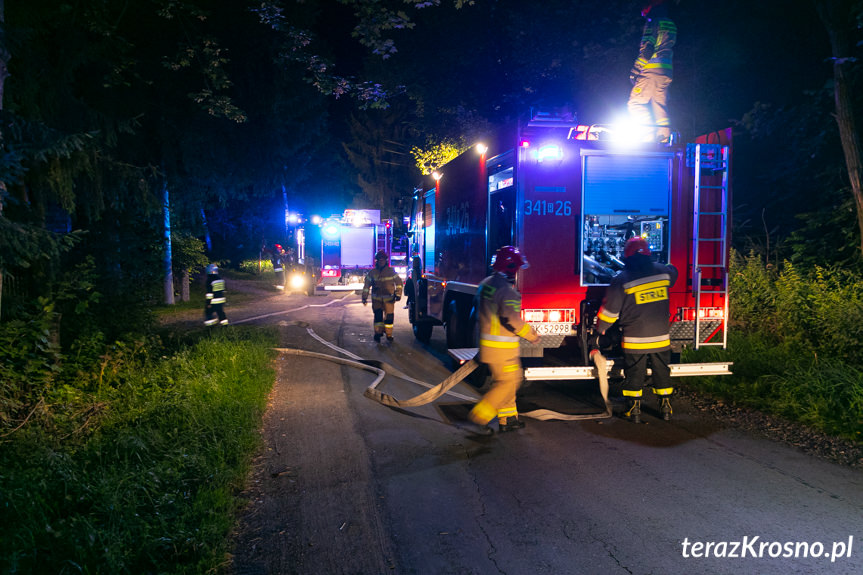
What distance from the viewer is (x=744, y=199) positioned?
42.0ft

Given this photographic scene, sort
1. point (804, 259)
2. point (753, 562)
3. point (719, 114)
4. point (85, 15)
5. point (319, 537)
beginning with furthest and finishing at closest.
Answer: point (719, 114)
point (804, 259)
point (85, 15)
point (319, 537)
point (753, 562)

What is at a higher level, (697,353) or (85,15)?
(85,15)

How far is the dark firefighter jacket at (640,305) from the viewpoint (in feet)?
18.9

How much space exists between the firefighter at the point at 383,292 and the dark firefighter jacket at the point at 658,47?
19.6ft

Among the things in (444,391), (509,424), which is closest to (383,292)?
(444,391)

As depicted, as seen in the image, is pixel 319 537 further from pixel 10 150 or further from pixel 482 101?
pixel 482 101

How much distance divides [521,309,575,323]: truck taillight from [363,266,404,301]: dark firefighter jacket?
215 inches

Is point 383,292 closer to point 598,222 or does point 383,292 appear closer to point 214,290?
point 214,290

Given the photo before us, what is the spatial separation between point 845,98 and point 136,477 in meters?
10.2

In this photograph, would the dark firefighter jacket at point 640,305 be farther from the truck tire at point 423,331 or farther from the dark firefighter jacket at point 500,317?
the truck tire at point 423,331

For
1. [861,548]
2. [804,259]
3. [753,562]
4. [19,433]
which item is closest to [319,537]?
[753,562]

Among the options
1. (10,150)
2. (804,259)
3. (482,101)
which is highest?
(482,101)

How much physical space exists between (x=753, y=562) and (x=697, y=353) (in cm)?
508

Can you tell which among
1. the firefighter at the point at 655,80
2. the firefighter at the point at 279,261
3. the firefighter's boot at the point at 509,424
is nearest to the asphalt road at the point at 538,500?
the firefighter's boot at the point at 509,424
